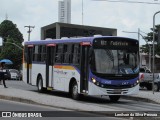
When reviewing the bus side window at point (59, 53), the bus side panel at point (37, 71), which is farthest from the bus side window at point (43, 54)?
the bus side window at point (59, 53)

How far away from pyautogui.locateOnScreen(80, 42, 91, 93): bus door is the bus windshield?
23.6 inches

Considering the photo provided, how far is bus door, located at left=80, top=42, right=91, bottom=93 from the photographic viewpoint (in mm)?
22125

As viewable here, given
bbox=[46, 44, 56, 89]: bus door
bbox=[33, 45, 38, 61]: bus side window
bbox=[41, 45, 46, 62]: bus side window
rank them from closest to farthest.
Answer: bbox=[46, 44, 56, 89]: bus door < bbox=[41, 45, 46, 62]: bus side window < bbox=[33, 45, 38, 61]: bus side window

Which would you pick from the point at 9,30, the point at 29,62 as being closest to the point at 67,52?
the point at 29,62

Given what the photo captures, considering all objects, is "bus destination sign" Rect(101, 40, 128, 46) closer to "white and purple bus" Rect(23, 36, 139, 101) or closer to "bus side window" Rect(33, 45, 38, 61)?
"white and purple bus" Rect(23, 36, 139, 101)

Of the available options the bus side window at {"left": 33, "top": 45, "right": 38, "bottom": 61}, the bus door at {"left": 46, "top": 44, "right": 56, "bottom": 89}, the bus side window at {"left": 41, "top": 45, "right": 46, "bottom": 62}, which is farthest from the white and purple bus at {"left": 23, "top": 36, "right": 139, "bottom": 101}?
the bus side window at {"left": 33, "top": 45, "right": 38, "bottom": 61}

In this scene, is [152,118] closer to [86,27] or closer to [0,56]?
[86,27]

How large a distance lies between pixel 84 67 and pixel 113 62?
1.57 m

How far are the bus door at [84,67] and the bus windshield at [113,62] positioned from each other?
0.60m

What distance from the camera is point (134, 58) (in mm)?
22484

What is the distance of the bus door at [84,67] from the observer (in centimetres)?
2212

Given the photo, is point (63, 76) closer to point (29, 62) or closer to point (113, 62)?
point (113, 62)

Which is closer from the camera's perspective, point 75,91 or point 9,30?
point 75,91

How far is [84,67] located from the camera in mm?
22438
